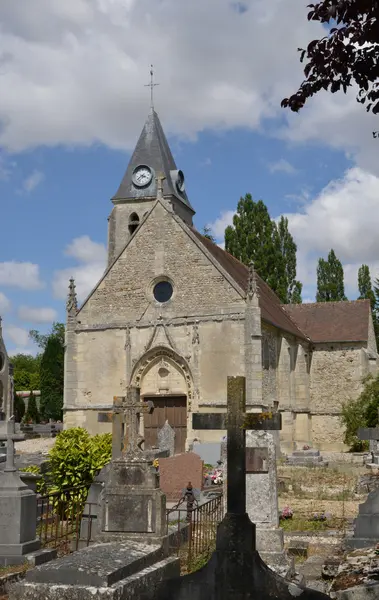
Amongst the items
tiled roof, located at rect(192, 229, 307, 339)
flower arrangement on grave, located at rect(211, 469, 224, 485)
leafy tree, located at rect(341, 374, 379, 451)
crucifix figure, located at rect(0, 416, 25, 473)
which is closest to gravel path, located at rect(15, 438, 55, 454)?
tiled roof, located at rect(192, 229, 307, 339)

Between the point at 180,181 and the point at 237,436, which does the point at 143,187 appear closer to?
the point at 180,181

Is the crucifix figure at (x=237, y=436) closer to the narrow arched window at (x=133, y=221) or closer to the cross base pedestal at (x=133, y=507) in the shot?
the cross base pedestal at (x=133, y=507)

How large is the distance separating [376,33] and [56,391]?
154 ft

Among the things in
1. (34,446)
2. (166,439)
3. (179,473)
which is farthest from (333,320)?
(179,473)

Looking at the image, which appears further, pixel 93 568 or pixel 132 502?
pixel 132 502

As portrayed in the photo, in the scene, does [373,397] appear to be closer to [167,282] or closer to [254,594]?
[167,282]

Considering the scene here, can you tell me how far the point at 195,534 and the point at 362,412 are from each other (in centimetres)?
1904

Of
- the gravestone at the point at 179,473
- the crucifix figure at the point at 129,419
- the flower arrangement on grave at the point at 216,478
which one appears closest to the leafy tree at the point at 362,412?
the flower arrangement on grave at the point at 216,478

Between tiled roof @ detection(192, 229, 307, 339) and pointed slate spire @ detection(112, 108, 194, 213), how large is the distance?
9.24m

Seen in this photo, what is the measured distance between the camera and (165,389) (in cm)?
2606

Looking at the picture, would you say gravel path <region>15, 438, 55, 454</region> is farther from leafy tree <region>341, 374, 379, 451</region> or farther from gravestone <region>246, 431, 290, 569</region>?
gravestone <region>246, 431, 290, 569</region>

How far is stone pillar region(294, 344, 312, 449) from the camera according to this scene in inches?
1204

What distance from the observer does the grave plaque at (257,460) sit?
9.30m

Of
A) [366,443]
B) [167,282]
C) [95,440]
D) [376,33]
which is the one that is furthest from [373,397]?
[376,33]
